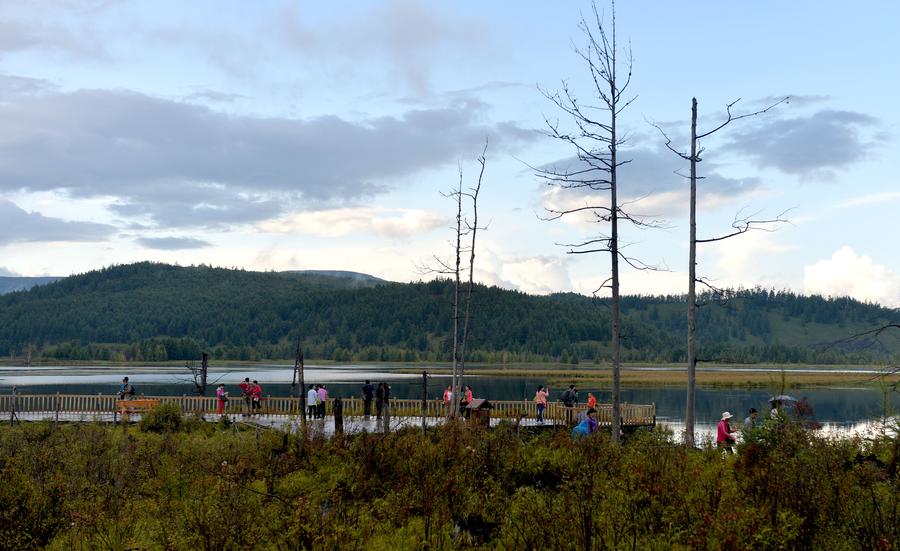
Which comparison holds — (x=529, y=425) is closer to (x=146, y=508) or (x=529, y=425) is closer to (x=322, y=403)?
(x=322, y=403)

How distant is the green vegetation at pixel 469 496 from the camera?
10.8 metres

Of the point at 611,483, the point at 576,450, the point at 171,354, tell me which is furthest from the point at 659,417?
the point at 171,354

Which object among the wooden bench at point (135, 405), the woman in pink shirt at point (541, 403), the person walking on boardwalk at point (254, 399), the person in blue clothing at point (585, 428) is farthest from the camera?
the person walking on boardwalk at point (254, 399)

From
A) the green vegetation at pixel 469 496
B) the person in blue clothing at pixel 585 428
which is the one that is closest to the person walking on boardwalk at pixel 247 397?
the green vegetation at pixel 469 496

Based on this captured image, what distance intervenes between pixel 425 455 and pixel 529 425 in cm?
1656

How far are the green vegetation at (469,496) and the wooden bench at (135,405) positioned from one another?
15.0 m

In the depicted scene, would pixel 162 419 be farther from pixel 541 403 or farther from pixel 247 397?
pixel 541 403

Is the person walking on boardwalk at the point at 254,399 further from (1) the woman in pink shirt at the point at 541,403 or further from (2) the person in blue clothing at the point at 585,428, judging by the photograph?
(2) the person in blue clothing at the point at 585,428

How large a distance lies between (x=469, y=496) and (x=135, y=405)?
2644cm

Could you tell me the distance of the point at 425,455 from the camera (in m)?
17.0

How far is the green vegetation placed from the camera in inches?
424

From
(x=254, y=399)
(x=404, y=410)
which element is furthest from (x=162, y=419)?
(x=404, y=410)

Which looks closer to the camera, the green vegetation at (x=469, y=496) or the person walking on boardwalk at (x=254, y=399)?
the green vegetation at (x=469, y=496)

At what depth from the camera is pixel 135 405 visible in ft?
120
